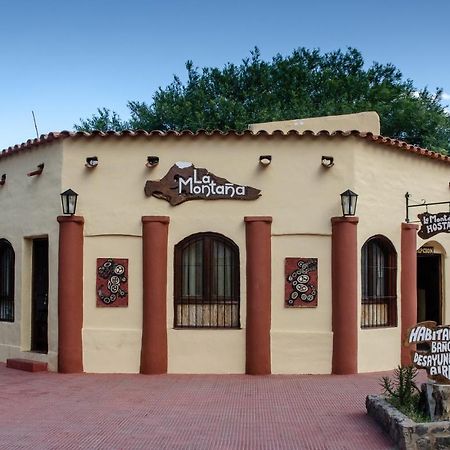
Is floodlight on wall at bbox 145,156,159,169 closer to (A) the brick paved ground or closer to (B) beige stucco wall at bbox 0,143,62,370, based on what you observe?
(B) beige stucco wall at bbox 0,143,62,370

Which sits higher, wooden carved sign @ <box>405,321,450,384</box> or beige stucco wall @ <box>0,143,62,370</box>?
beige stucco wall @ <box>0,143,62,370</box>

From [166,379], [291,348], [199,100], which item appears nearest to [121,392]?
[166,379]

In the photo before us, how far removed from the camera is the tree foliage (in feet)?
94.6

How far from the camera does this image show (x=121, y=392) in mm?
9852

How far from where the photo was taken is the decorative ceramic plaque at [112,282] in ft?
38.5

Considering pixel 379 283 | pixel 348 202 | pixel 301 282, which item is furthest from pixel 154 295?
pixel 379 283

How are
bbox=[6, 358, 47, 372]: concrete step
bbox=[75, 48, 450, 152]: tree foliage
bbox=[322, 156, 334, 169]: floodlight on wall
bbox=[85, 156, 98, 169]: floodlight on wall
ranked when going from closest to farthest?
bbox=[322, 156, 334, 169]: floodlight on wall < bbox=[85, 156, 98, 169]: floodlight on wall < bbox=[6, 358, 47, 372]: concrete step < bbox=[75, 48, 450, 152]: tree foliage

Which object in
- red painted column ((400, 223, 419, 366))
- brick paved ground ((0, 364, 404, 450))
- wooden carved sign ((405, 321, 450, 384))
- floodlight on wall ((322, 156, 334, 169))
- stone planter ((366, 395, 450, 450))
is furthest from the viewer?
red painted column ((400, 223, 419, 366))

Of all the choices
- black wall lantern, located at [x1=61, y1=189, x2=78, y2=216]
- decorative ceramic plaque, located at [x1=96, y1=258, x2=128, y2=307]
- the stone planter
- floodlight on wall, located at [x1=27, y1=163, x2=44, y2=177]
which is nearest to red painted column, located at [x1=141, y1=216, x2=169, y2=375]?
decorative ceramic plaque, located at [x1=96, y1=258, x2=128, y2=307]

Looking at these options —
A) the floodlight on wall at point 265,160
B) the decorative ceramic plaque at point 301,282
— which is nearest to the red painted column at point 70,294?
the floodlight on wall at point 265,160

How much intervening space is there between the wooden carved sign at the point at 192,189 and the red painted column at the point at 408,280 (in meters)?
3.09

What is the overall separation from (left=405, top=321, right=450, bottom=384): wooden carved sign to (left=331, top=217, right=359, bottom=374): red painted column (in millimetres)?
3659

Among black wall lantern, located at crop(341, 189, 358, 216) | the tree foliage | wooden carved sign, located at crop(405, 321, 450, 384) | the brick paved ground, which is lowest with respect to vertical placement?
the brick paved ground

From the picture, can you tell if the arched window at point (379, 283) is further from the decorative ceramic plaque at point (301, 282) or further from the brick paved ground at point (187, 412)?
the brick paved ground at point (187, 412)
